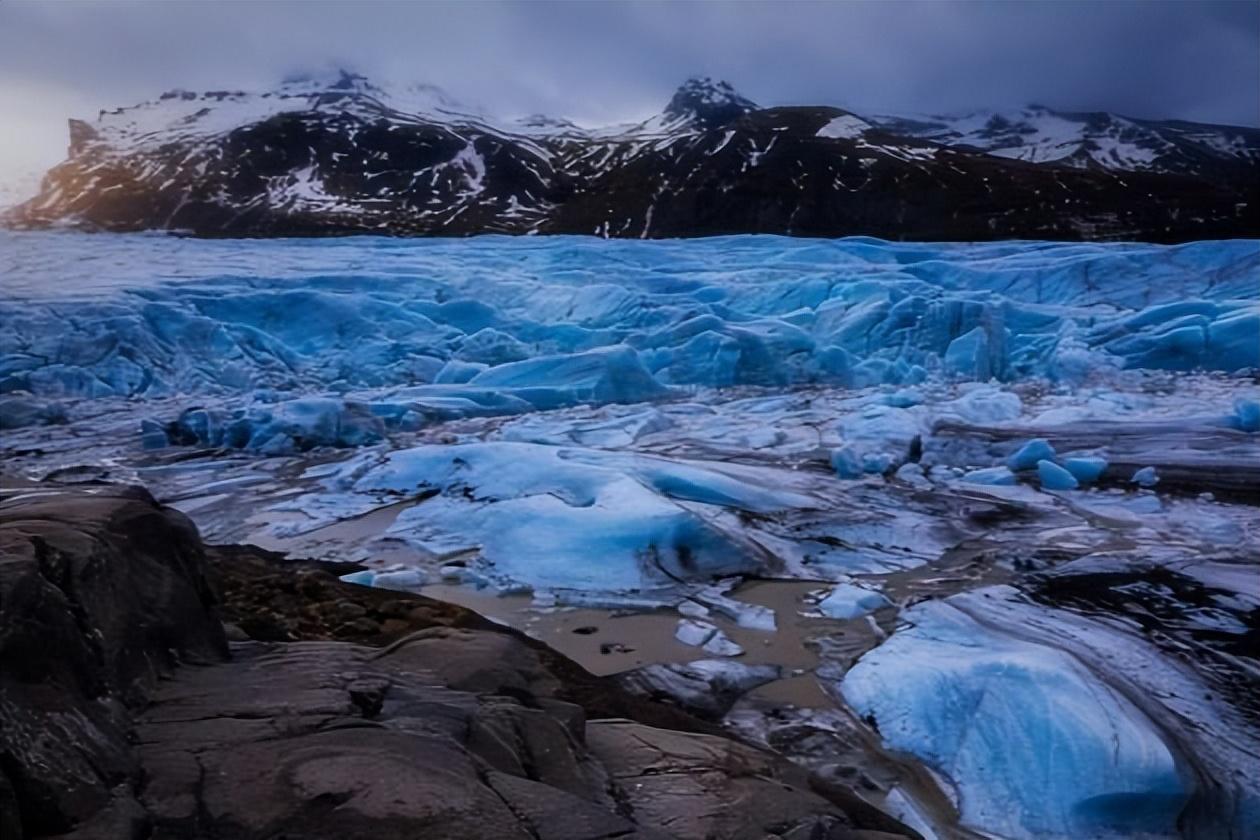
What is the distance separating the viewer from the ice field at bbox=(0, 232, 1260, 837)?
3332mm

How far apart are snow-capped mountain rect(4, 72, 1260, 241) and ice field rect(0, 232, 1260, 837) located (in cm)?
2030

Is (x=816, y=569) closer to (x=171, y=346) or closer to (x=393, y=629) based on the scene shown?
(x=393, y=629)

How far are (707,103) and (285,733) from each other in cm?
7506

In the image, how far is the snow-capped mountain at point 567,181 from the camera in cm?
3675

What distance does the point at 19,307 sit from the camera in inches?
487

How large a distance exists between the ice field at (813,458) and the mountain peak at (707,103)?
52898 mm

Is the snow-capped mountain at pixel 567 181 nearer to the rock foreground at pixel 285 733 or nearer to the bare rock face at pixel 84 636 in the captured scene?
the rock foreground at pixel 285 733

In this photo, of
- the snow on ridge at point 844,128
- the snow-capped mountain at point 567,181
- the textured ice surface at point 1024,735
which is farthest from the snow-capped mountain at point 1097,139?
the textured ice surface at point 1024,735

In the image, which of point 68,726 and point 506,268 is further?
point 506,268

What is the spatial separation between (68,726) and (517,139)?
2345 inches

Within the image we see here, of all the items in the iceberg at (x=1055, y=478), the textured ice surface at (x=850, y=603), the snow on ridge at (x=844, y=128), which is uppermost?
the snow on ridge at (x=844, y=128)

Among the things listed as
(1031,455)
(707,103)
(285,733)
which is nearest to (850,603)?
(285,733)

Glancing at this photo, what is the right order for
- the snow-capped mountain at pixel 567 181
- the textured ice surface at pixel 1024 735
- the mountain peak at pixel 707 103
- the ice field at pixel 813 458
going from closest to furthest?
1. the textured ice surface at pixel 1024 735
2. the ice field at pixel 813 458
3. the snow-capped mountain at pixel 567 181
4. the mountain peak at pixel 707 103

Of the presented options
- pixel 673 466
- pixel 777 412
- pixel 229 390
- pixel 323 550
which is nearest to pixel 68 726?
pixel 323 550
